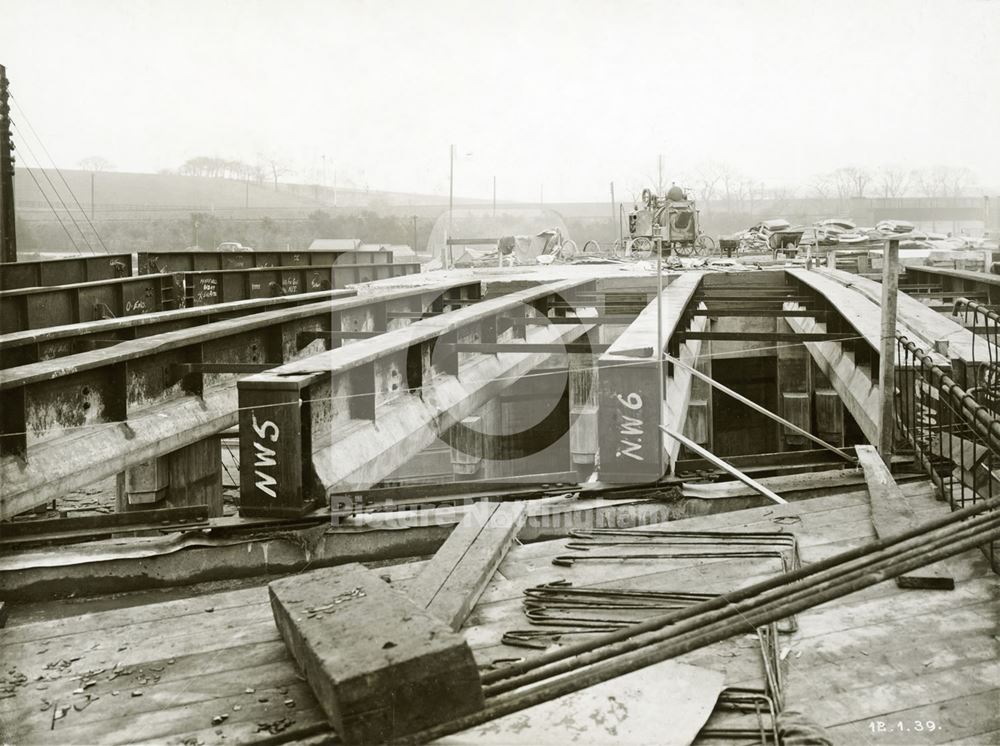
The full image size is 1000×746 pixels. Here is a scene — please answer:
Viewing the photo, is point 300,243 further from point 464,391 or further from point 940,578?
point 940,578

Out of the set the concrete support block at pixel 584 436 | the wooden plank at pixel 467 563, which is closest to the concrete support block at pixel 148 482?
the concrete support block at pixel 584 436

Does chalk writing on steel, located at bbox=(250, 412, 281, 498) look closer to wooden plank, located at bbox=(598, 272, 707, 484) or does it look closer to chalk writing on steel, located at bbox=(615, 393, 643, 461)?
wooden plank, located at bbox=(598, 272, 707, 484)

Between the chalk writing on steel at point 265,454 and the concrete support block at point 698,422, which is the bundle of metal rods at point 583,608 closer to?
the chalk writing on steel at point 265,454

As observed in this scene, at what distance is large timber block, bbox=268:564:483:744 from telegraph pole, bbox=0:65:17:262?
47.6 ft

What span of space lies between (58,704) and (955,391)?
15.0 feet

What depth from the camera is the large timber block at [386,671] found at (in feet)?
8.99

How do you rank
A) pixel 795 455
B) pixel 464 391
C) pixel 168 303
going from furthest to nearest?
pixel 168 303 → pixel 464 391 → pixel 795 455

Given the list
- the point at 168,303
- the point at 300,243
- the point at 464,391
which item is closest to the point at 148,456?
the point at 464,391

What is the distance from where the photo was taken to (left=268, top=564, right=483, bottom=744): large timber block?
8.99 feet

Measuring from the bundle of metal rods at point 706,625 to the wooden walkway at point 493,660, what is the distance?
176mm

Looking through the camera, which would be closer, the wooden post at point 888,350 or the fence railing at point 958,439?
the fence railing at point 958,439

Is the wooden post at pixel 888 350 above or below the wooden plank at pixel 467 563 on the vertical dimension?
above

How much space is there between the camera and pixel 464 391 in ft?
33.3

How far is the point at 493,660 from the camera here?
11.3 ft
